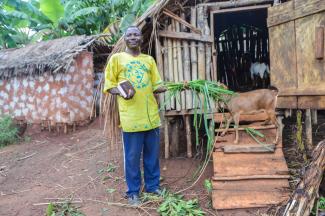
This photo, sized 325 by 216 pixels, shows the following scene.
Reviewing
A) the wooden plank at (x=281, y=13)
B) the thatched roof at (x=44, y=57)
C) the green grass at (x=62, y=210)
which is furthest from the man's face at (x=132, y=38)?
the thatched roof at (x=44, y=57)

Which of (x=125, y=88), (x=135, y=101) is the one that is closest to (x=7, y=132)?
(x=135, y=101)

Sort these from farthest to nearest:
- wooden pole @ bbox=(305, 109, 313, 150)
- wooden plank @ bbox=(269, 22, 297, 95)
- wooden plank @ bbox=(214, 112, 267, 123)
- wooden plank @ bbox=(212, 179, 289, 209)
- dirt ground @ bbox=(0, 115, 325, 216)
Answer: wooden plank @ bbox=(214, 112, 267, 123)
wooden pole @ bbox=(305, 109, 313, 150)
wooden plank @ bbox=(269, 22, 297, 95)
dirt ground @ bbox=(0, 115, 325, 216)
wooden plank @ bbox=(212, 179, 289, 209)

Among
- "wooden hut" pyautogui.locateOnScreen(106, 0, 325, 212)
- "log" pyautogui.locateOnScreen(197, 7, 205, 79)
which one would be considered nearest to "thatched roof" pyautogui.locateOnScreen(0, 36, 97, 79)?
"wooden hut" pyautogui.locateOnScreen(106, 0, 325, 212)

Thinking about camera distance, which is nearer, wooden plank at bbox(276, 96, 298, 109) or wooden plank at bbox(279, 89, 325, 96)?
wooden plank at bbox(279, 89, 325, 96)

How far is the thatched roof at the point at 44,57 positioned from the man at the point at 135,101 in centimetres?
507

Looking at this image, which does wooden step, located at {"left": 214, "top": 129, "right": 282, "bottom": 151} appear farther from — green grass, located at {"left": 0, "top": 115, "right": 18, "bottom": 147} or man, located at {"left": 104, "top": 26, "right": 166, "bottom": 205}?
green grass, located at {"left": 0, "top": 115, "right": 18, "bottom": 147}

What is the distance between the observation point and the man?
4.47m

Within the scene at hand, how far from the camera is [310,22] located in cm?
473

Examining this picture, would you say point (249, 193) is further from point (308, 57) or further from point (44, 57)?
point (44, 57)

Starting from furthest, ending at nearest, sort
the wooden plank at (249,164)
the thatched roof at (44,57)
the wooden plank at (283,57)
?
the thatched roof at (44,57)
the wooden plank at (283,57)
the wooden plank at (249,164)

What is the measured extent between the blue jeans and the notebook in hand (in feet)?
1.78

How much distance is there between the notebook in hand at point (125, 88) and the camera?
14.1 ft

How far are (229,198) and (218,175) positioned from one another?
A: 383 millimetres

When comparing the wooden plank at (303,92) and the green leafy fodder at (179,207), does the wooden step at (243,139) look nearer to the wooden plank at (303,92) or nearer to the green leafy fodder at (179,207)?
the wooden plank at (303,92)
